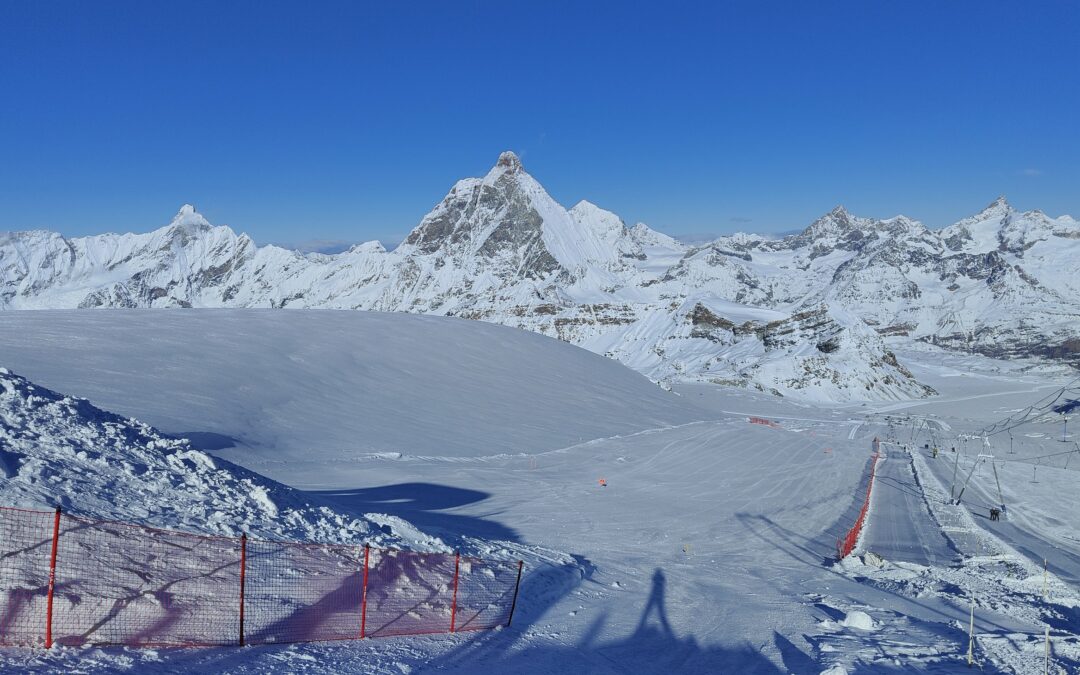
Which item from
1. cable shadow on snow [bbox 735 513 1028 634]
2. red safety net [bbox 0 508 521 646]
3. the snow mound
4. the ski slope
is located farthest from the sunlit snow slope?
the snow mound

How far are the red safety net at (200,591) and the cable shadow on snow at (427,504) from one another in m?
3.05

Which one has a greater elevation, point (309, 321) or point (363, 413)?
point (309, 321)

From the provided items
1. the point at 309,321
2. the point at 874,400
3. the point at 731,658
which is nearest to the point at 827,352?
the point at 874,400

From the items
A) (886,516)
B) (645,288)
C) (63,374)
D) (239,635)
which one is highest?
(645,288)

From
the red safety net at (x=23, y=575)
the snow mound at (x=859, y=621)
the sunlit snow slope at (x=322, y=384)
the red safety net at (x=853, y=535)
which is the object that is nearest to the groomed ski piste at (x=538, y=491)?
the snow mound at (x=859, y=621)

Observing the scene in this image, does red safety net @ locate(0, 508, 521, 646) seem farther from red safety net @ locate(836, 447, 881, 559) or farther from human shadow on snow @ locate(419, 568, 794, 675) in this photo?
red safety net @ locate(836, 447, 881, 559)

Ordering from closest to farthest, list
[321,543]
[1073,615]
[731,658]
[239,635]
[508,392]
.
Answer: [239,635] < [731,658] < [321,543] < [1073,615] < [508,392]

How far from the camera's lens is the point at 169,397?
71.4 ft

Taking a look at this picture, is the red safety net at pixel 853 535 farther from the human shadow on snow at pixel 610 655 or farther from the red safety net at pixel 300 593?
Result: the red safety net at pixel 300 593

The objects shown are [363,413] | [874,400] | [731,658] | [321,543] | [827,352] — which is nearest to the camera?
[731,658]

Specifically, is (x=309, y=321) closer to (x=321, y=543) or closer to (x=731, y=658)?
(x=321, y=543)

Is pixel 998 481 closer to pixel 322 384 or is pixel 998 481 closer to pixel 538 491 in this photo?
pixel 538 491

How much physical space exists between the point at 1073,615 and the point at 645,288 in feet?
555

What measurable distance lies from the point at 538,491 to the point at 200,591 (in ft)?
46.0
